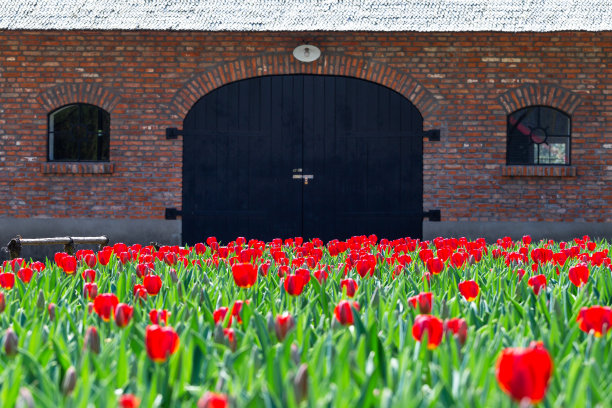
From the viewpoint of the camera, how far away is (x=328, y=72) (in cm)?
1018

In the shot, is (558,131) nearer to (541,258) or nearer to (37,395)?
(541,258)

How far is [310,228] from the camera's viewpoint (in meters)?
10.4

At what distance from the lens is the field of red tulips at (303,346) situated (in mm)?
1334

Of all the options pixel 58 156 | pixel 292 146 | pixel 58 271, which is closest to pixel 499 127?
pixel 292 146

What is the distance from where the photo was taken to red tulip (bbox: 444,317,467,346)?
1.82 metres

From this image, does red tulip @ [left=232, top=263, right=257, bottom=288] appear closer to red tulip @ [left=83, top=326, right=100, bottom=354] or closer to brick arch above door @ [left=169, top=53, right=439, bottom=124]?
red tulip @ [left=83, top=326, right=100, bottom=354]

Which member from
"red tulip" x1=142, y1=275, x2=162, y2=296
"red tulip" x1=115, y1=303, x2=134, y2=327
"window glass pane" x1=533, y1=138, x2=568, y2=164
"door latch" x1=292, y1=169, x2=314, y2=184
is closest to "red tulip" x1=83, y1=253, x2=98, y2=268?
"red tulip" x1=142, y1=275, x2=162, y2=296

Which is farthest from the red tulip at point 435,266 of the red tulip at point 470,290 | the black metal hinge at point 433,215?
the black metal hinge at point 433,215

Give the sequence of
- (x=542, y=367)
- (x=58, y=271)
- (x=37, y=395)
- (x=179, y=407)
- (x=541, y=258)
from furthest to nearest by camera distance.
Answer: (x=541, y=258), (x=58, y=271), (x=179, y=407), (x=37, y=395), (x=542, y=367)

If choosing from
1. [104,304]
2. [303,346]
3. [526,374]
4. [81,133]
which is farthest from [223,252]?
[81,133]

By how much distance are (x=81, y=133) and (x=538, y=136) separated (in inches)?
249

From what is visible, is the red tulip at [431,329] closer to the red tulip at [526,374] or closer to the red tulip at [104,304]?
the red tulip at [526,374]

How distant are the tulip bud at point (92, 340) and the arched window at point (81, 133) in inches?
358

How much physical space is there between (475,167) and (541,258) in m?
6.57
